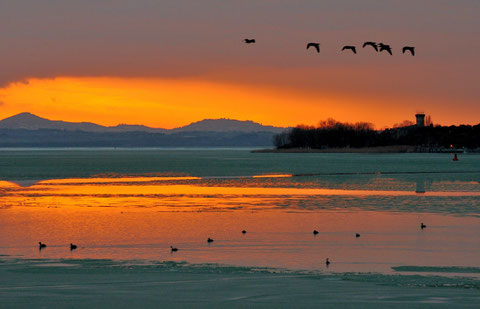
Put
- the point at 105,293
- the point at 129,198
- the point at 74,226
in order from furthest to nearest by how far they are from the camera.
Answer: the point at 129,198
the point at 74,226
the point at 105,293

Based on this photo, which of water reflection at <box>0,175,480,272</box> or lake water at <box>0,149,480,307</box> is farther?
water reflection at <box>0,175,480,272</box>

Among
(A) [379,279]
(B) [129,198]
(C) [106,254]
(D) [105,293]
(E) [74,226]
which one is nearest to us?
(D) [105,293]

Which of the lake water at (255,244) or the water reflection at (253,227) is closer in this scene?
the lake water at (255,244)

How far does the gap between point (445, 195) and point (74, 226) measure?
93.5 ft

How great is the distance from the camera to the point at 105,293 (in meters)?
18.1

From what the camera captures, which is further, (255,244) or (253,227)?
(253,227)

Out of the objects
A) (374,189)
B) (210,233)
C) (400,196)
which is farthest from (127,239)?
(374,189)

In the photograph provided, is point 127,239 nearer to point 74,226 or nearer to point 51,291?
point 74,226

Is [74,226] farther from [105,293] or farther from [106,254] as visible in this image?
[105,293]

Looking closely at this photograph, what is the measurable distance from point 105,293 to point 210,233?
40.1ft

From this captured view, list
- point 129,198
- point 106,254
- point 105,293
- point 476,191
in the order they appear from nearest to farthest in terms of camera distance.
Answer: point 105,293 < point 106,254 < point 129,198 < point 476,191

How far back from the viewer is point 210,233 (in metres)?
30.1

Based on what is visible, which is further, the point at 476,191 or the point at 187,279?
the point at 476,191

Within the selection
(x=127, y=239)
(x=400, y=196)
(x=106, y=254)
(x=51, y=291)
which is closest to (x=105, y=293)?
(x=51, y=291)
